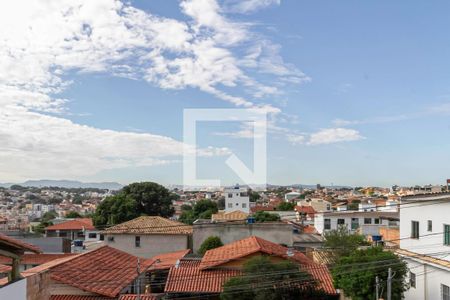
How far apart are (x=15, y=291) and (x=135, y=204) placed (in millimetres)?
42136

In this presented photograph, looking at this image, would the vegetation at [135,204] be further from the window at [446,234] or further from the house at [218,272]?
the window at [446,234]

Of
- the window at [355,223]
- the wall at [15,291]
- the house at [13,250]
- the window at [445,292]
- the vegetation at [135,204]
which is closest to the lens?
the wall at [15,291]

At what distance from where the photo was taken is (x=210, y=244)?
25.3 metres

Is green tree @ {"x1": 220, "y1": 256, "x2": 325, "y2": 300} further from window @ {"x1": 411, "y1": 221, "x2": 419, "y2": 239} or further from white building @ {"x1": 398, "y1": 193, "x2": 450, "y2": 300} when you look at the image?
window @ {"x1": 411, "y1": 221, "x2": 419, "y2": 239}

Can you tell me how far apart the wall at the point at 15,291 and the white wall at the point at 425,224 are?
1227 cm

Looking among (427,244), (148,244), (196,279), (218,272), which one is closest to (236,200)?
(148,244)

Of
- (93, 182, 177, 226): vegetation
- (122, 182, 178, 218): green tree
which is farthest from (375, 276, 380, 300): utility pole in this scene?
(122, 182, 178, 218): green tree

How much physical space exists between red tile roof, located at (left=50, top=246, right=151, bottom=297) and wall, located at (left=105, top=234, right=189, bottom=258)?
24.3ft

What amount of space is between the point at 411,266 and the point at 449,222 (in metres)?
3.09

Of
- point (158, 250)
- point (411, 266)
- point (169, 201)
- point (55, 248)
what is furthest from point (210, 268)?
point (169, 201)

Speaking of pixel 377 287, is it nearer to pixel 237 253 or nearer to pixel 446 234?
pixel 446 234

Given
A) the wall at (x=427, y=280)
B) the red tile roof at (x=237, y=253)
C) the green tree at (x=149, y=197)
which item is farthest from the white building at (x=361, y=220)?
the wall at (x=427, y=280)

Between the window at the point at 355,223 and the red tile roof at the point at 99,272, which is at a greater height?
the red tile roof at the point at 99,272

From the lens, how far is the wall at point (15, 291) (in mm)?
5954
